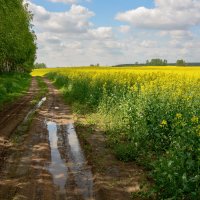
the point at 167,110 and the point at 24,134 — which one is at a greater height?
the point at 167,110

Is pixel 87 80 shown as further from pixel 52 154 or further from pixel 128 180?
pixel 128 180

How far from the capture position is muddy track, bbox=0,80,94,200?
7.73 m

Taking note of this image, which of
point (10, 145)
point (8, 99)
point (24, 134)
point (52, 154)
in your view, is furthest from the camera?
point (8, 99)

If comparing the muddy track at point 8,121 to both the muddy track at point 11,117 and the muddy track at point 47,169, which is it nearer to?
the muddy track at point 11,117

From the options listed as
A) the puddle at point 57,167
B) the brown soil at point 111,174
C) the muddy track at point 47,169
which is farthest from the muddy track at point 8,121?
the brown soil at point 111,174

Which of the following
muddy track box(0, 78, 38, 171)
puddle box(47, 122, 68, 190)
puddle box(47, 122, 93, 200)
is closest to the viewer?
puddle box(47, 122, 93, 200)

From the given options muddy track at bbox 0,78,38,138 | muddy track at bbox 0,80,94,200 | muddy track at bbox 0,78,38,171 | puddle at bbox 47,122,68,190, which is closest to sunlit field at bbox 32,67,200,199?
muddy track at bbox 0,80,94,200

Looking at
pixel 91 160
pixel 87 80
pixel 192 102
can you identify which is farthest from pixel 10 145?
pixel 87 80

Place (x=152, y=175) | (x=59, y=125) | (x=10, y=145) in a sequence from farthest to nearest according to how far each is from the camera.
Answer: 1. (x=59, y=125)
2. (x=10, y=145)
3. (x=152, y=175)

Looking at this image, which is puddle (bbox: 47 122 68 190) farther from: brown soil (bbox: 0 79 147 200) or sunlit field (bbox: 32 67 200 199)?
sunlit field (bbox: 32 67 200 199)

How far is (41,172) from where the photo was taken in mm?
9078

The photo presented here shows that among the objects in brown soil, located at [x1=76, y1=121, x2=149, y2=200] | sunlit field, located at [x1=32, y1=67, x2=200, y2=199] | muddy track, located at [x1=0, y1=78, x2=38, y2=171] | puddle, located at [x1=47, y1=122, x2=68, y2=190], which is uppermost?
sunlit field, located at [x1=32, y1=67, x2=200, y2=199]

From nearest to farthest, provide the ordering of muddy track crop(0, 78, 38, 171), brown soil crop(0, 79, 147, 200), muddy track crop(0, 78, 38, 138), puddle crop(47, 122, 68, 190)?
brown soil crop(0, 79, 147, 200) → puddle crop(47, 122, 68, 190) → muddy track crop(0, 78, 38, 171) → muddy track crop(0, 78, 38, 138)

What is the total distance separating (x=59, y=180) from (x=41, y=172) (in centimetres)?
73
